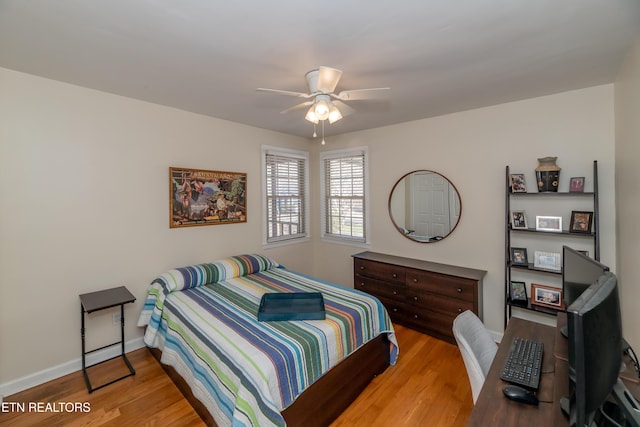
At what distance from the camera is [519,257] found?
9.02 ft

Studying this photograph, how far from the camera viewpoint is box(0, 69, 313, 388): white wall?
2.21 meters

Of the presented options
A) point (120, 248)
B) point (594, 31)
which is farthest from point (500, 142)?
point (120, 248)

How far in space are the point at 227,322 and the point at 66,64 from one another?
2.22 m

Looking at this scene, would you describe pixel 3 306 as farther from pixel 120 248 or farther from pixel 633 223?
pixel 633 223

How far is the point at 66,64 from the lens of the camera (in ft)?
6.72

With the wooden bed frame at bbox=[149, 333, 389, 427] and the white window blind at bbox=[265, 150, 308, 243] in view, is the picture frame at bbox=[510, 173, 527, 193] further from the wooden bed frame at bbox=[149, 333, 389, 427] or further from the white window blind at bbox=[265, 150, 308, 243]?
the white window blind at bbox=[265, 150, 308, 243]

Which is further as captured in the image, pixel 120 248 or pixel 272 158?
pixel 272 158

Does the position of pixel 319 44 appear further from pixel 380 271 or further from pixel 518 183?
pixel 380 271

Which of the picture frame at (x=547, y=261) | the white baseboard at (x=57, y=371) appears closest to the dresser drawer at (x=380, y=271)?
the picture frame at (x=547, y=261)

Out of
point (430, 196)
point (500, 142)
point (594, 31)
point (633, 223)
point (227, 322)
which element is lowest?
point (227, 322)

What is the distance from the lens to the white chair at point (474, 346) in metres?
1.29

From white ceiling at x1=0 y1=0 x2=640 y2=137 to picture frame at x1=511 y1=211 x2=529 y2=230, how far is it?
1.13 metres

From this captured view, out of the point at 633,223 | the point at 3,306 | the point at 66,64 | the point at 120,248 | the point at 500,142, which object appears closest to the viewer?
the point at 633,223

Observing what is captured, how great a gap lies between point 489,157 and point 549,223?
858 millimetres
